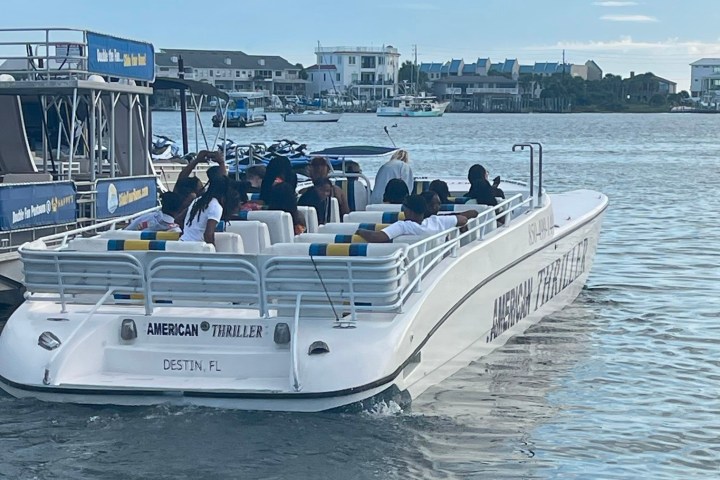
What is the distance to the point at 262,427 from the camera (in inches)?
300

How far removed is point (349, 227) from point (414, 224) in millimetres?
715

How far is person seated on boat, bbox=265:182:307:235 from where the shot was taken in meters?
10.2

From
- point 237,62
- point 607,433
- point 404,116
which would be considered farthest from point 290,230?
point 237,62

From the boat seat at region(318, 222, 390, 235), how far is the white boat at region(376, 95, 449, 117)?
131 m

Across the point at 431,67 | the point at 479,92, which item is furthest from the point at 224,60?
the point at 431,67

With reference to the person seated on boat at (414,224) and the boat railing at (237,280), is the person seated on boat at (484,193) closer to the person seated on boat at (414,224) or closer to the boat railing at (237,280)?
the person seated on boat at (414,224)

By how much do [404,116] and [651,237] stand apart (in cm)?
11873

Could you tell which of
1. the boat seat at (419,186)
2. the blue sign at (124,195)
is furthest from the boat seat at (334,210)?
the blue sign at (124,195)

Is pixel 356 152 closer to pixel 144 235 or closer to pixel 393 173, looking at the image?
pixel 393 173

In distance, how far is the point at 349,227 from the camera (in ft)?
32.3

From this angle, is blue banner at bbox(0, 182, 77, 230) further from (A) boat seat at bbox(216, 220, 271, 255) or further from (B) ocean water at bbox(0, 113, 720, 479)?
(B) ocean water at bbox(0, 113, 720, 479)

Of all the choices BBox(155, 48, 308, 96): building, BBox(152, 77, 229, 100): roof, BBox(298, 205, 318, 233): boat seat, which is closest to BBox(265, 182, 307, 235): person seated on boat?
BBox(298, 205, 318, 233): boat seat

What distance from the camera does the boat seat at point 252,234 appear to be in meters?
9.34

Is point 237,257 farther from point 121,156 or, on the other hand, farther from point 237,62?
point 237,62
